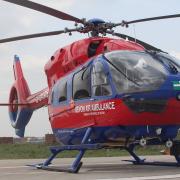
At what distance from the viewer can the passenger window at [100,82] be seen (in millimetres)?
11172

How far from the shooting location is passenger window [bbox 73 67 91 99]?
38.8ft

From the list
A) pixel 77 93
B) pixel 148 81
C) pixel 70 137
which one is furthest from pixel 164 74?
pixel 70 137

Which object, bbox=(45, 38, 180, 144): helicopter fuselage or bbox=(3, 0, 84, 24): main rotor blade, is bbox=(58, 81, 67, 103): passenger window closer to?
bbox=(45, 38, 180, 144): helicopter fuselage

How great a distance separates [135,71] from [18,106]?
1072 centimetres

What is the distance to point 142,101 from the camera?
10570 mm

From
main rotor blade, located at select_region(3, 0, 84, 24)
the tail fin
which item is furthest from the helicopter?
the tail fin

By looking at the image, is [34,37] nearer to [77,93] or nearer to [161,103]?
[77,93]

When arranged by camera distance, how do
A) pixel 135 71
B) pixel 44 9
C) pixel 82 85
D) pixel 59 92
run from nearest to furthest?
pixel 135 71 < pixel 44 9 < pixel 82 85 < pixel 59 92

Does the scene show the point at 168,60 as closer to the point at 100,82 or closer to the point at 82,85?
the point at 100,82

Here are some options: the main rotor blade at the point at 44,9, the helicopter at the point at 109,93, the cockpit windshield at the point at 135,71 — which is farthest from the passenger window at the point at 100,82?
the main rotor blade at the point at 44,9

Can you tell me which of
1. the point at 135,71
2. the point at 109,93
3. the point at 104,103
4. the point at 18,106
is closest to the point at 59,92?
the point at 104,103

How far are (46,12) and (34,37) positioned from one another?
171cm

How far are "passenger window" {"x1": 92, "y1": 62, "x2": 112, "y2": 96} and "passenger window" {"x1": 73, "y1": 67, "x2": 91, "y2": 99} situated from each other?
282mm

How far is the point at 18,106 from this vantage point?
20.6 m
